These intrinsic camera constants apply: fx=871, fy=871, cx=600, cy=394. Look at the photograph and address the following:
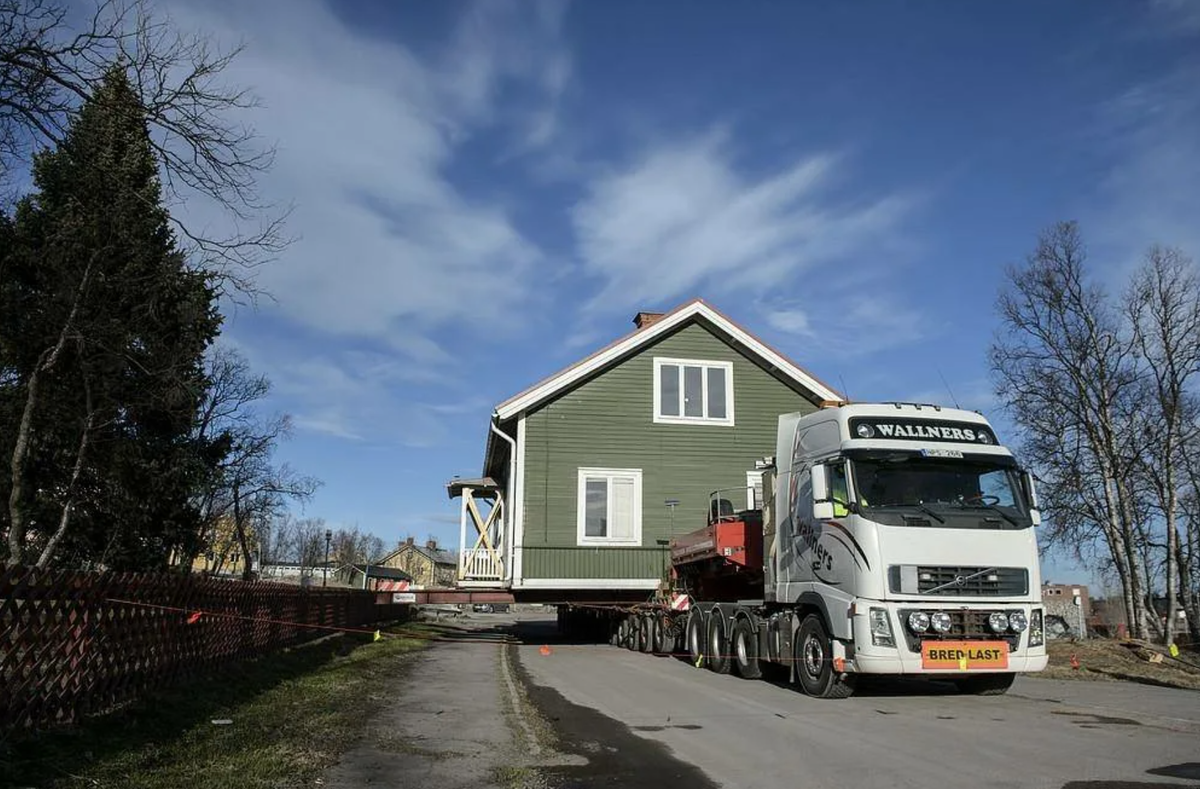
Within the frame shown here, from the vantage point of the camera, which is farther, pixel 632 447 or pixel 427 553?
pixel 427 553

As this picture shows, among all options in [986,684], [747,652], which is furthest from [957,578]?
[747,652]

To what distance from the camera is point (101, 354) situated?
13.3m

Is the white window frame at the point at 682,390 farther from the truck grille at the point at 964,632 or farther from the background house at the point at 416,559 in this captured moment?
the background house at the point at 416,559

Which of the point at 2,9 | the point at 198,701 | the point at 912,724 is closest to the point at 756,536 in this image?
the point at 912,724

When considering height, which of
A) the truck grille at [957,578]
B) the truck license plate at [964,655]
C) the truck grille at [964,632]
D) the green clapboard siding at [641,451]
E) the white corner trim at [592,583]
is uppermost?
the green clapboard siding at [641,451]

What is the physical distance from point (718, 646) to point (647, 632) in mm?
5924

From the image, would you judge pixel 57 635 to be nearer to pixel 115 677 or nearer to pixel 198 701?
pixel 115 677

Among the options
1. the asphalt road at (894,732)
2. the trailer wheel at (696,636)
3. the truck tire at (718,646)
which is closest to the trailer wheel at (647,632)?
the trailer wheel at (696,636)

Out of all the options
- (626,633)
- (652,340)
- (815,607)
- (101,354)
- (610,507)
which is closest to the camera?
(815,607)

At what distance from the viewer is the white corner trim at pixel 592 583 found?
2350 cm

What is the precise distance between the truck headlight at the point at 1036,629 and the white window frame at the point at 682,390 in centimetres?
1473

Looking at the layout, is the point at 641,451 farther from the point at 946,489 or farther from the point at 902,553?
the point at 902,553

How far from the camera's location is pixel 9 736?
6.48 meters

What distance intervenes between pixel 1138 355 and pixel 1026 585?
14.7 meters
